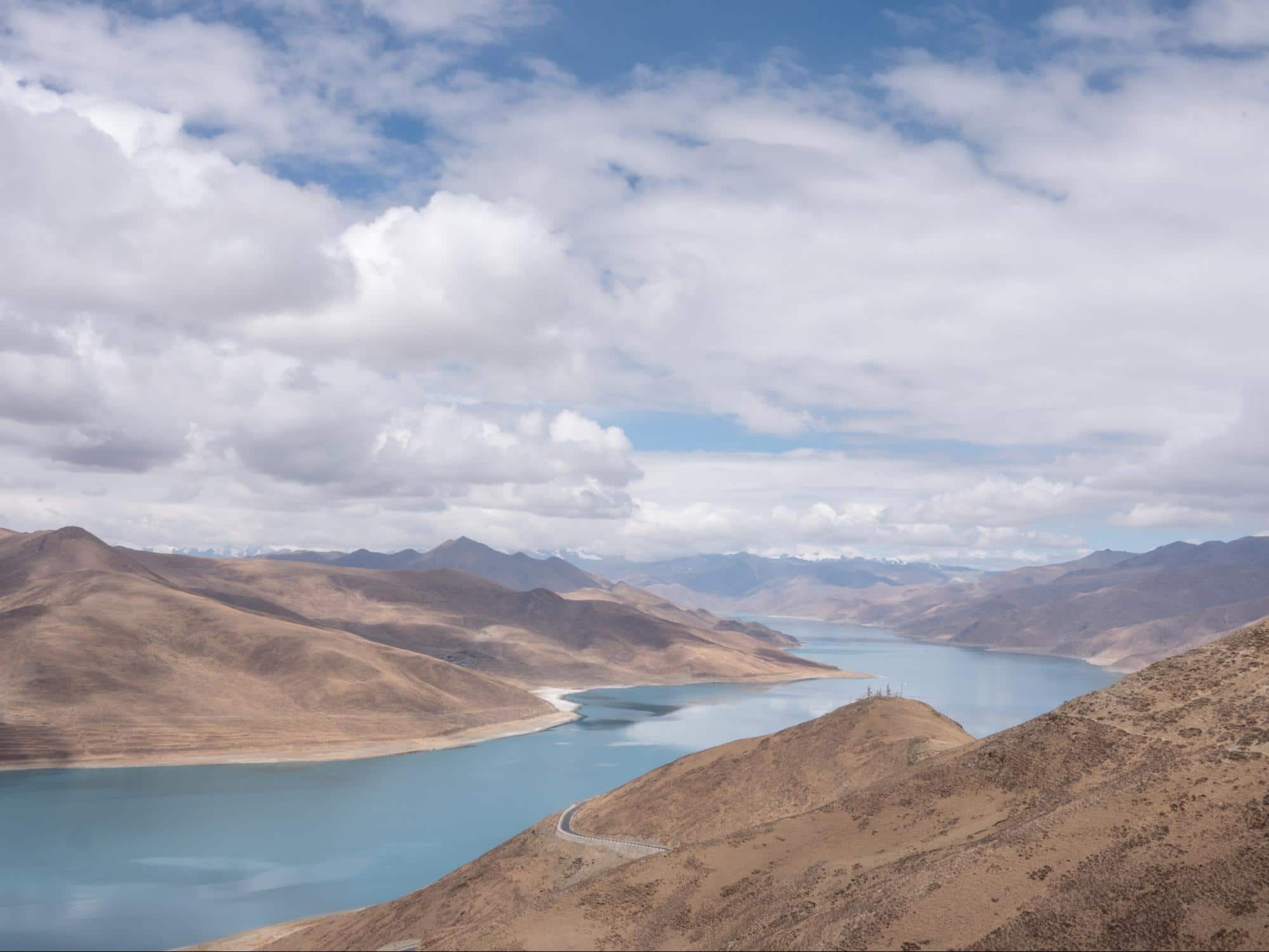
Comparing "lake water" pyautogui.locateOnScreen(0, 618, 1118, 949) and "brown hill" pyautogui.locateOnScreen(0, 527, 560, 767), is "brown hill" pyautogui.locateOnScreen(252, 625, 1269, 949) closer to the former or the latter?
"lake water" pyautogui.locateOnScreen(0, 618, 1118, 949)

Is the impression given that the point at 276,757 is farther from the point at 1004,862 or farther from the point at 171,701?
the point at 1004,862

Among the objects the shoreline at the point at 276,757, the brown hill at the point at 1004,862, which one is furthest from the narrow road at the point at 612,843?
the shoreline at the point at 276,757

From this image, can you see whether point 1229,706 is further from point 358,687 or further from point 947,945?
point 358,687

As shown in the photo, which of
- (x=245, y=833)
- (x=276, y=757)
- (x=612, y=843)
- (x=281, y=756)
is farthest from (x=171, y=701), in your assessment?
(x=612, y=843)

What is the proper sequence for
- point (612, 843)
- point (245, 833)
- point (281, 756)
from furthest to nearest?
point (281, 756) → point (245, 833) → point (612, 843)

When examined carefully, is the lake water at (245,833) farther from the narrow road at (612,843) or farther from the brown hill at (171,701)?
the narrow road at (612,843)

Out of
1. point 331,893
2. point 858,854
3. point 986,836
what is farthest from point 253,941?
point 986,836

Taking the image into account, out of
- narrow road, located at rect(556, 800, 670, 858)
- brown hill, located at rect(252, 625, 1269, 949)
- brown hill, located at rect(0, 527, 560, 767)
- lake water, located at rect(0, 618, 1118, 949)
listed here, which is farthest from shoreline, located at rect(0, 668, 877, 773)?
narrow road, located at rect(556, 800, 670, 858)
